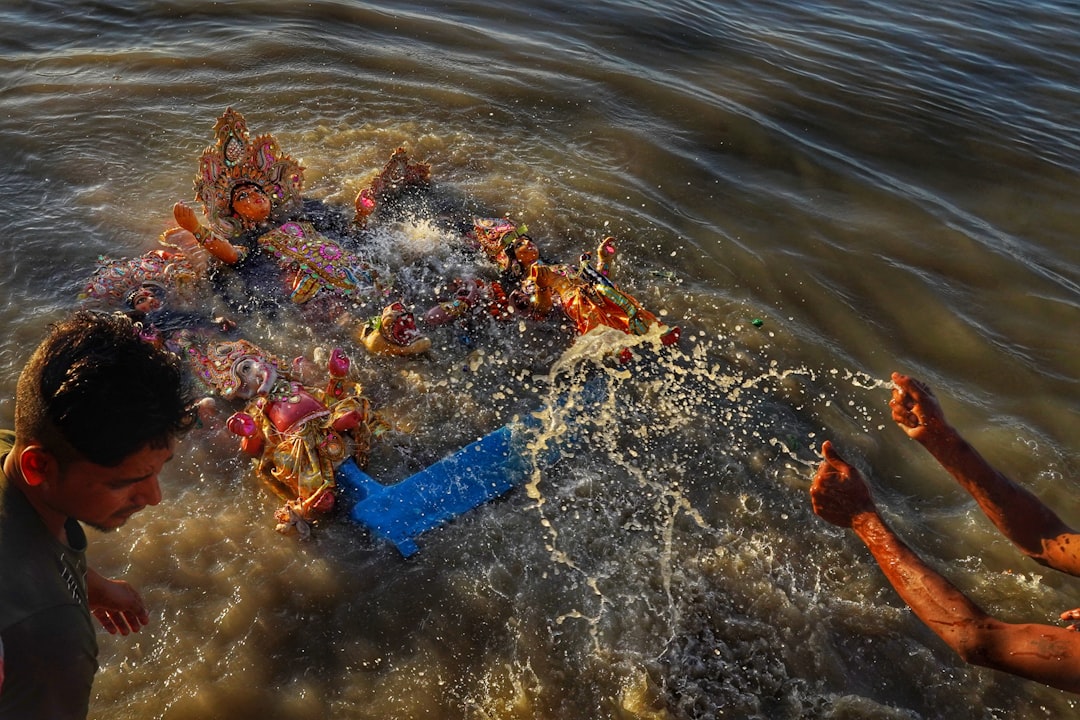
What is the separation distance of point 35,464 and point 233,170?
3863mm

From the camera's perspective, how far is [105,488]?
1.76 meters

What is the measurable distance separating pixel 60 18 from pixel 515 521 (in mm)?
9365

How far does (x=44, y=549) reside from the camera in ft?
5.57

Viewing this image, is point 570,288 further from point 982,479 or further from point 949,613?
point 949,613

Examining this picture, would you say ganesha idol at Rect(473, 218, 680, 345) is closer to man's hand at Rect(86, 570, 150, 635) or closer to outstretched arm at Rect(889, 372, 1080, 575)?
outstretched arm at Rect(889, 372, 1080, 575)

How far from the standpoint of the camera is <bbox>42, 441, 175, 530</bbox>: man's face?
1.70 meters

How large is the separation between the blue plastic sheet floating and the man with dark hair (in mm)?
1717

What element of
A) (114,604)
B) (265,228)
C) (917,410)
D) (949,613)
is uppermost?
(917,410)

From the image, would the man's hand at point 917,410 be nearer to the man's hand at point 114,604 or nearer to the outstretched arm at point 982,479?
the outstretched arm at point 982,479

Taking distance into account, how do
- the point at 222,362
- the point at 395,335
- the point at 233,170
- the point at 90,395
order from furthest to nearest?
the point at 233,170 → the point at 395,335 → the point at 222,362 → the point at 90,395

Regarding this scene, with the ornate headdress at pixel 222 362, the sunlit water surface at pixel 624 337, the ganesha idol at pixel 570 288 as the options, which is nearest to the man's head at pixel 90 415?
the sunlit water surface at pixel 624 337

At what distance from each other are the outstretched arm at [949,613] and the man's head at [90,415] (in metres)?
2.32

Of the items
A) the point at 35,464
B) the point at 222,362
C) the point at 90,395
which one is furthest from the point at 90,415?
the point at 222,362

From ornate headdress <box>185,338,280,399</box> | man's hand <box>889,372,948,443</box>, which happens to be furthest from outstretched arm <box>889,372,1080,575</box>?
ornate headdress <box>185,338,280,399</box>
